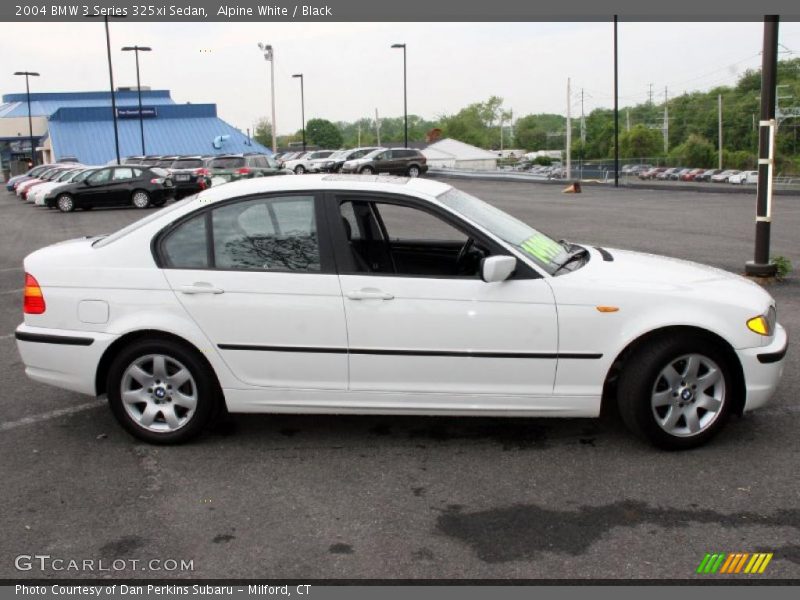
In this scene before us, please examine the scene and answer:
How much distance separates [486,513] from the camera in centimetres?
427

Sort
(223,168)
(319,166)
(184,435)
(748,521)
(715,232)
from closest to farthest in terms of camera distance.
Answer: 1. (748,521)
2. (184,435)
3. (715,232)
4. (223,168)
5. (319,166)

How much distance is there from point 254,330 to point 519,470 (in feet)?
5.56

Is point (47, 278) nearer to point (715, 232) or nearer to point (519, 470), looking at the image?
point (519, 470)

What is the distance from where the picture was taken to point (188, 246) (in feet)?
17.1

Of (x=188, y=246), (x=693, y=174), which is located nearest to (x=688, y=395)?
(x=188, y=246)

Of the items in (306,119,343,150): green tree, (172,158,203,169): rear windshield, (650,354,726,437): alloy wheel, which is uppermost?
(306,119,343,150): green tree

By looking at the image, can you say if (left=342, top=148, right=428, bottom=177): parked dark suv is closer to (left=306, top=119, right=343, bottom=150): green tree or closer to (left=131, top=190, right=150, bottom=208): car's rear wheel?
(left=131, top=190, right=150, bottom=208): car's rear wheel

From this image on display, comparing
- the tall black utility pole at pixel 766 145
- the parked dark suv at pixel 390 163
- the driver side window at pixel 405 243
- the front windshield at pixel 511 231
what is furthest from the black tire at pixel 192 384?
the parked dark suv at pixel 390 163

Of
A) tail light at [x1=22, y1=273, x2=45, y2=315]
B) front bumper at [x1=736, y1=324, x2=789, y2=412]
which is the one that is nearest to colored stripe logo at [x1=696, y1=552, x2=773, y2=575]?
front bumper at [x1=736, y1=324, x2=789, y2=412]

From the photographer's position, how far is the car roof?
205 inches

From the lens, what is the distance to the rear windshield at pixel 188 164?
112 ft

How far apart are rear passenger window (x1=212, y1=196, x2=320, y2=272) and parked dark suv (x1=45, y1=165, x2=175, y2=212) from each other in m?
24.2

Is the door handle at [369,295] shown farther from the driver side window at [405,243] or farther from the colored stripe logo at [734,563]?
the colored stripe logo at [734,563]

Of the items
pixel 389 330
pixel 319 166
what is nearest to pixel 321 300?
pixel 389 330
